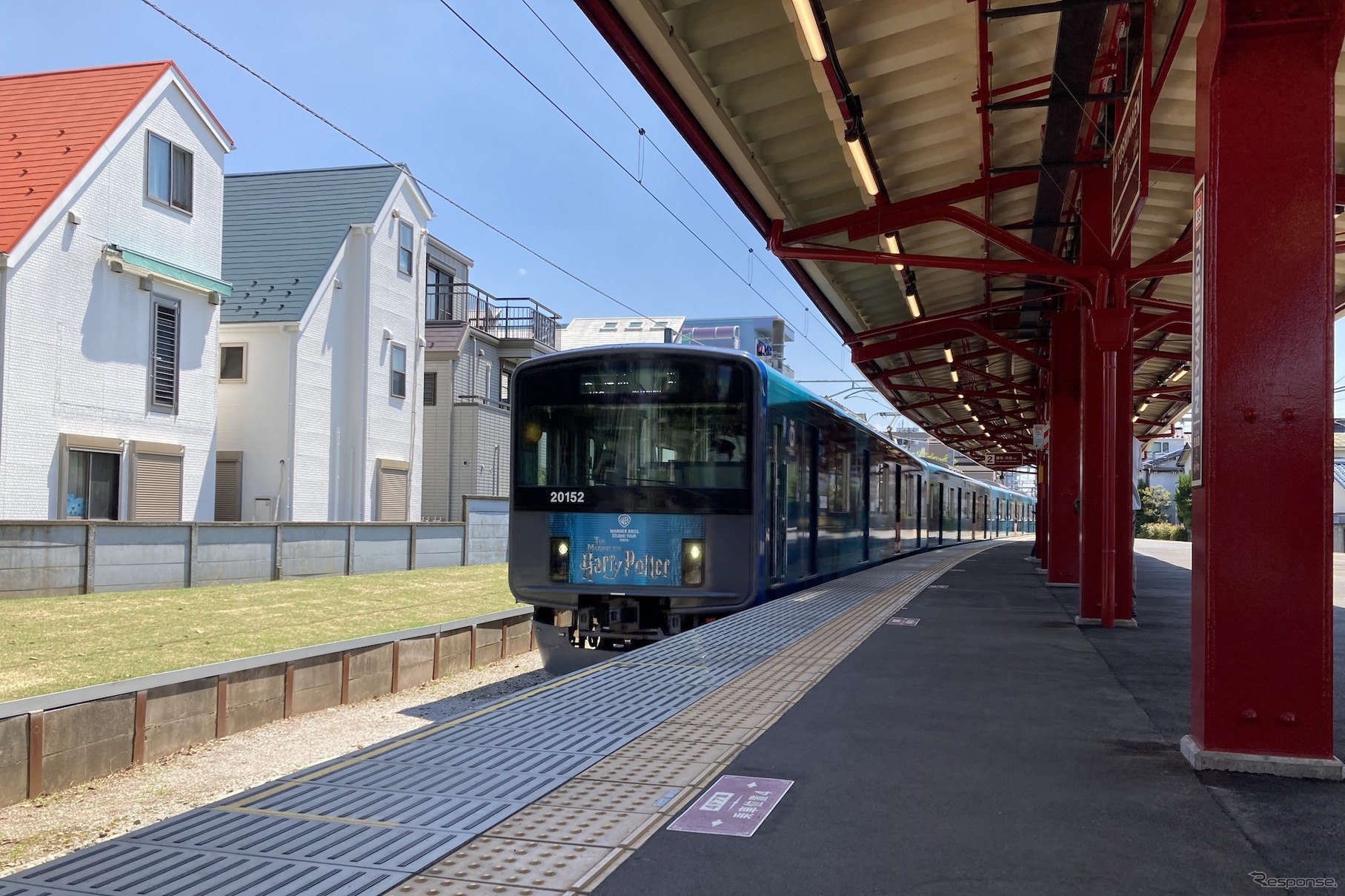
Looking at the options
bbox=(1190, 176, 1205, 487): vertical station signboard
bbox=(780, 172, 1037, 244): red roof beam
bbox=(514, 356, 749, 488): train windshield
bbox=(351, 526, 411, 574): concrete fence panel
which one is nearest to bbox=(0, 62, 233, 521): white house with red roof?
bbox=(351, 526, 411, 574): concrete fence panel

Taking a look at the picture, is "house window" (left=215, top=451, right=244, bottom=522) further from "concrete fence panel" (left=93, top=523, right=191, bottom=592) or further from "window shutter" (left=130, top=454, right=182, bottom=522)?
"concrete fence panel" (left=93, top=523, right=191, bottom=592)

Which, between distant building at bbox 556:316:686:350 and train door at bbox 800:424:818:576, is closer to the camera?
train door at bbox 800:424:818:576

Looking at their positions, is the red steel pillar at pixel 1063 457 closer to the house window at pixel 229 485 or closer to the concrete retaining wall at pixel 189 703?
the concrete retaining wall at pixel 189 703

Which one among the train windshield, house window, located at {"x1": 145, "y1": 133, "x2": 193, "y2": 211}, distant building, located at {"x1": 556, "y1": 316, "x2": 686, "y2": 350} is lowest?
the train windshield

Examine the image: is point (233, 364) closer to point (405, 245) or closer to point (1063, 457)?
point (405, 245)

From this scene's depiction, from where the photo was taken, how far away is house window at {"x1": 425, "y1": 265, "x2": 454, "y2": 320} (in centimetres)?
3091

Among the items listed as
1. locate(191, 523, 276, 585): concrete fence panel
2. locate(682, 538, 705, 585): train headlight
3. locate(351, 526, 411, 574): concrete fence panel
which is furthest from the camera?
locate(351, 526, 411, 574): concrete fence panel

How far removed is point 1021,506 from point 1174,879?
61823 mm

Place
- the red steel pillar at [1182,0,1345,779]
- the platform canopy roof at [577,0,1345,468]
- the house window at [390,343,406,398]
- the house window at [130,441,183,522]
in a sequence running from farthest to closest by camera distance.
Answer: the house window at [390,343,406,398], the house window at [130,441,183,522], the platform canopy roof at [577,0,1345,468], the red steel pillar at [1182,0,1345,779]

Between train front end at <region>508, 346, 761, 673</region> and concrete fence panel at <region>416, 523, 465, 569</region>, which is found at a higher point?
train front end at <region>508, 346, 761, 673</region>

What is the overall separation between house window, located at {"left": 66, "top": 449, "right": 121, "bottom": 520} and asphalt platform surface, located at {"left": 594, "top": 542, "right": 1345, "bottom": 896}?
13553 mm

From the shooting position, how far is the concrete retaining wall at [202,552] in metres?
13.0

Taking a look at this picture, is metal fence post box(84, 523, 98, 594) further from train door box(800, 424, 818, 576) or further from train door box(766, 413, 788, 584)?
train door box(800, 424, 818, 576)

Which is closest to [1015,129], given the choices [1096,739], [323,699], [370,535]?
[1096,739]
